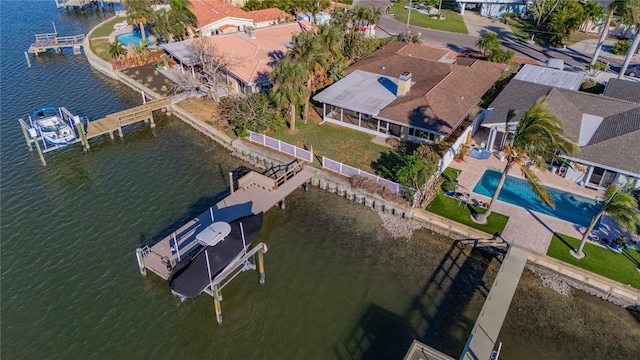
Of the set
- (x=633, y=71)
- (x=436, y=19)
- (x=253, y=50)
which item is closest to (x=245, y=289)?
(x=253, y=50)

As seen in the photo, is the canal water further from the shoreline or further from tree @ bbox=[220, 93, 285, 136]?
tree @ bbox=[220, 93, 285, 136]

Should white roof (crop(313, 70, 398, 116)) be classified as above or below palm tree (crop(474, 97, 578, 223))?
below

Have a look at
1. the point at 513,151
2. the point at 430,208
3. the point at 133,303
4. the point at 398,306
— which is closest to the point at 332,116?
the point at 430,208

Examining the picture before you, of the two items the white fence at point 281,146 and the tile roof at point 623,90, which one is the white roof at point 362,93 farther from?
the tile roof at point 623,90

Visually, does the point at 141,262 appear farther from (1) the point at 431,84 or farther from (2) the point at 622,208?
(1) the point at 431,84

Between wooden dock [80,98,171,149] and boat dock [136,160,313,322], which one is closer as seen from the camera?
boat dock [136,160,313,322]

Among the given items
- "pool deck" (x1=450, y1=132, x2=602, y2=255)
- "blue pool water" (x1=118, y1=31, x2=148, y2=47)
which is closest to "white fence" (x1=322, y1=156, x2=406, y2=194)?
"pool deck" (x1=450, y1=132, x2=602, y2=255)
